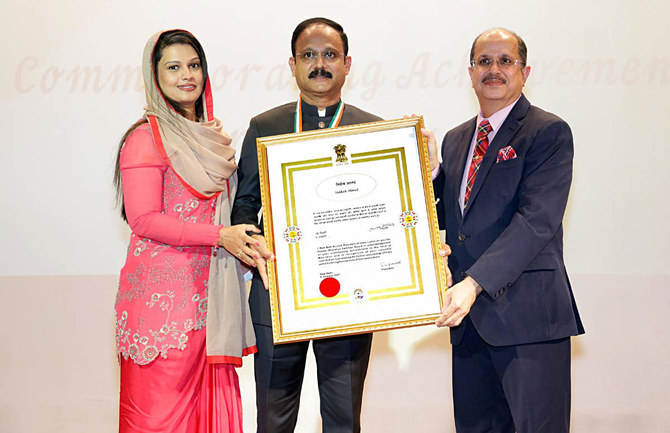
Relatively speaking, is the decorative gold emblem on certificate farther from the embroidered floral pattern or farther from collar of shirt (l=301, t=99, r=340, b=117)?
the embroidered floral pattern

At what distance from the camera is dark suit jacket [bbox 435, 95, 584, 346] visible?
2.23 meters

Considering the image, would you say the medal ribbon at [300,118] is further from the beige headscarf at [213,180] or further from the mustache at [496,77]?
the mustache at [496,77]

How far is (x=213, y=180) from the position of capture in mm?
2338

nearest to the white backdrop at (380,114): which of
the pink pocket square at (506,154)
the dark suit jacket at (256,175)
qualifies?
the dark suit jacket at (256,175)

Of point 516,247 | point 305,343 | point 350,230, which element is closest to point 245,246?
point 350,230

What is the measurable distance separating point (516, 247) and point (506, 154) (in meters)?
0.35

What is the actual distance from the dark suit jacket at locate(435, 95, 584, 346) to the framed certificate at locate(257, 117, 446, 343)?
20 centimetres

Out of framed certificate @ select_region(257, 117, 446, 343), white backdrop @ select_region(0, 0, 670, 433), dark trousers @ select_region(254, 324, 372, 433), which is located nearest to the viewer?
framed certificate @ select_region(257, 117, 446, 343)

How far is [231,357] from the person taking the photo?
2285 millimetres

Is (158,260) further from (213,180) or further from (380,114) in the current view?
(380,114)

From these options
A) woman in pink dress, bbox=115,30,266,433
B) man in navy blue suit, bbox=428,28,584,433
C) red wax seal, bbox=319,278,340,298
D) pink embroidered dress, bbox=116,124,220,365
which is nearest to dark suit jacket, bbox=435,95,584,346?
man in navy blue suit, bbox=428,28,584,433

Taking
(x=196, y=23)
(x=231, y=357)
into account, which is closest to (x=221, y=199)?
(x=231, y=357)

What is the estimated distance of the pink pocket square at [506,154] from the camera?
2.31 m
